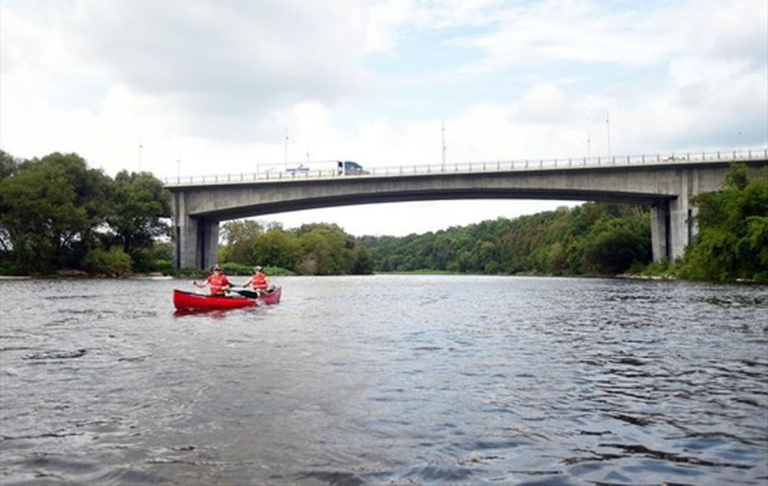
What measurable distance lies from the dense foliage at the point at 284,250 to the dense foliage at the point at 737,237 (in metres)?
78.2

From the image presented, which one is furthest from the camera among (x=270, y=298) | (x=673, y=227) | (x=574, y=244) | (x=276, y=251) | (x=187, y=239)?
(x=276, y=251)

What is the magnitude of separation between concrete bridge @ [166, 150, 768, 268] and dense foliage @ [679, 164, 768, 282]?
22.4ft

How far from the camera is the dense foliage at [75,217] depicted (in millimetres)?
64375

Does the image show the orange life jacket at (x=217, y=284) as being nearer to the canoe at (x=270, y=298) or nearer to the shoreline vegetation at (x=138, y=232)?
the canoe at (x=270, y=298)

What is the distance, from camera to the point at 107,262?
70.2 m

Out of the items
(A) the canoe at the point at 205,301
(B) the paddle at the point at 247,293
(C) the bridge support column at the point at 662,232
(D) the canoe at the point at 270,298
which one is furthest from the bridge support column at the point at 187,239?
(C) the bridge support column at the point at 662,232

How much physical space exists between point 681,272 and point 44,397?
60248mm

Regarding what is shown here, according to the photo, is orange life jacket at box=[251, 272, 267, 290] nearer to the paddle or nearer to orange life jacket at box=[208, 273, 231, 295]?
the paddle

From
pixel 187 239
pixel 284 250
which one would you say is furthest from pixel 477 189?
pixel 284 250

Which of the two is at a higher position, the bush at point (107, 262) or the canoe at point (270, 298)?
the bush at point (107, 262)

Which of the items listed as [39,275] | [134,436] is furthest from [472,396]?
[39,275]

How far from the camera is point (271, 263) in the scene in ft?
402

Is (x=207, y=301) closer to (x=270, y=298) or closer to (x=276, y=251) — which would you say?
(x=270, y=298)

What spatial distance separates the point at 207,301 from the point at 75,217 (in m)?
44.9
